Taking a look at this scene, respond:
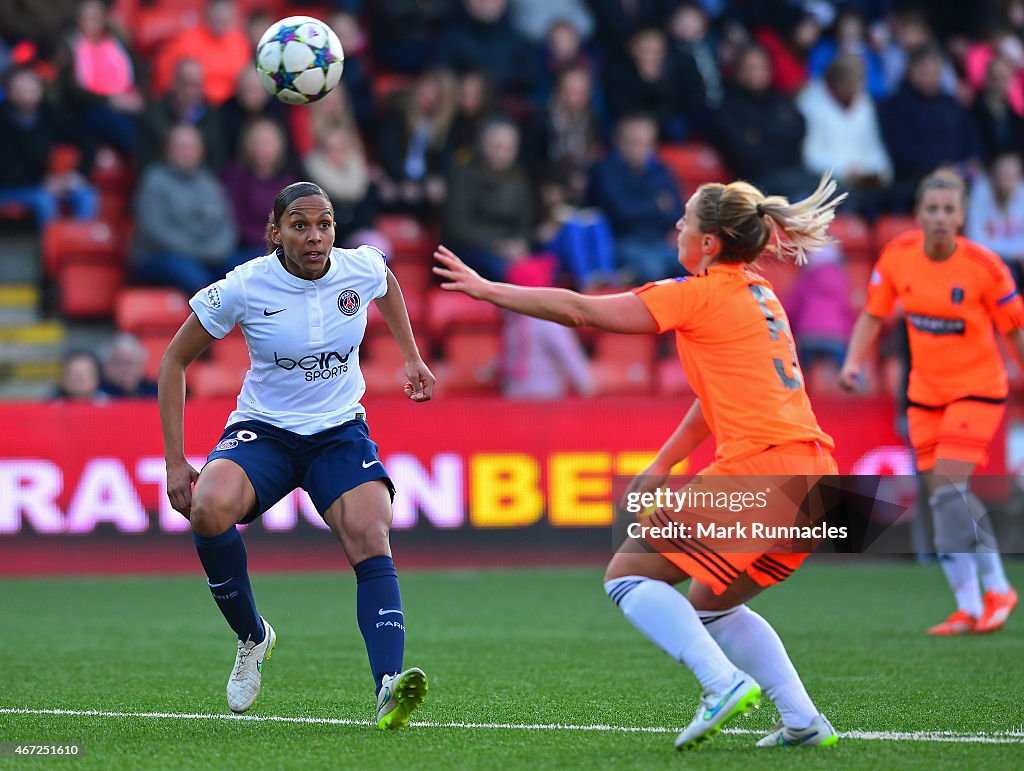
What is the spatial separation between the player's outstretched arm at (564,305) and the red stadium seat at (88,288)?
9.40 meters

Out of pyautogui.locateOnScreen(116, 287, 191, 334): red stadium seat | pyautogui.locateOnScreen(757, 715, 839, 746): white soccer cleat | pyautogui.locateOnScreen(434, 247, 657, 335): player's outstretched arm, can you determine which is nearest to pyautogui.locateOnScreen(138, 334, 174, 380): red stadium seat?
pyautogui.locateOnScreen(116, 287, 191, 334): red stadium seat

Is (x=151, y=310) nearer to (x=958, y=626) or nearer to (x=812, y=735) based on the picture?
(x=958, y=626)

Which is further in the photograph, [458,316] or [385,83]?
[385,83]

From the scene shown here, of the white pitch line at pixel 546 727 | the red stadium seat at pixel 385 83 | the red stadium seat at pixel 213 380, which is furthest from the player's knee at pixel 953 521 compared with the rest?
the red stadium seat at pixel 385 83

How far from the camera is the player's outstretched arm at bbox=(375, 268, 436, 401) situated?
238 inches

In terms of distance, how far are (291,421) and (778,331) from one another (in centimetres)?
189

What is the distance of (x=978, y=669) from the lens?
698 centimetres

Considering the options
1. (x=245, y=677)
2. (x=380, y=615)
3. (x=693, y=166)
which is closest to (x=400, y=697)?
(x=380, y=615)

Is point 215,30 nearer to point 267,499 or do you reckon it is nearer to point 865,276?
point 865,276

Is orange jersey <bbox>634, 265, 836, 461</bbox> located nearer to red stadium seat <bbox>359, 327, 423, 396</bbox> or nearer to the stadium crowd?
the stadium crowd

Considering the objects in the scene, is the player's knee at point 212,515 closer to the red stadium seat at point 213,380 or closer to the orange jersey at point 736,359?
the orange jersey at point 736,359

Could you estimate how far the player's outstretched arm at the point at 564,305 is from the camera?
4816 mm

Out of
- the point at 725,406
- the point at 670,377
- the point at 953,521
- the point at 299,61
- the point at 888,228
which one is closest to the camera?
the point at 725,406

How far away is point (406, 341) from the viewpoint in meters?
6.21
